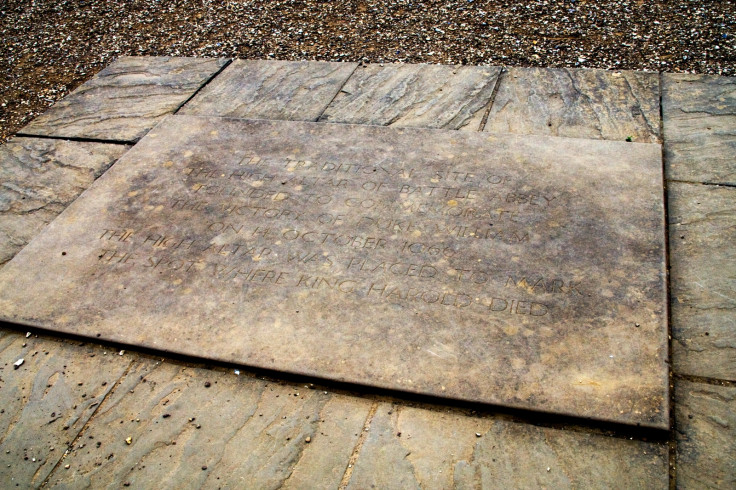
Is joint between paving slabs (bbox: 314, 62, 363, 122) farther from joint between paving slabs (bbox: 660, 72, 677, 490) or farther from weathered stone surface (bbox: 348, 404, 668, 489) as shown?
weathered stone surface (bbox: 348, 404, 668, 489)

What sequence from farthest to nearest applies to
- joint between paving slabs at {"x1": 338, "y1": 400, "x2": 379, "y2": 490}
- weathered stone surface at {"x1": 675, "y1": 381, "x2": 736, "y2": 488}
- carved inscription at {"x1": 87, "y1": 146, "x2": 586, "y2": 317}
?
carved inscription at {"x1": 87, "y1": 146, "x2": 586, "y2": 317}
joint between paving slabs at {"x1": 338, "y1": 400, "x2": 379, "y2": 490}
weathered stone surface at {"x1": 675, "y1": 381, "x2": 736, "y2": 488}

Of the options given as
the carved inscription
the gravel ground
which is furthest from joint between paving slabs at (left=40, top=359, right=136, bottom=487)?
the gravel ground

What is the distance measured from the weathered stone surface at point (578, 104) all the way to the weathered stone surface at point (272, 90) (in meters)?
1.19

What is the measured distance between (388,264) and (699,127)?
83.2 inches

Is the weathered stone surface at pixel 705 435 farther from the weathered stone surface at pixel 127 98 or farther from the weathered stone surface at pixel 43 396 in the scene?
the weathered stone surface at pixel 127 98

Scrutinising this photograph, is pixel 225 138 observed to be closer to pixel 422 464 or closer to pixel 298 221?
pixel 298 221

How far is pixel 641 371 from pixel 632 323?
23cm

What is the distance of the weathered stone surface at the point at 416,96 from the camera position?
3.79 metres

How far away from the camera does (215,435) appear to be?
2.21 meters

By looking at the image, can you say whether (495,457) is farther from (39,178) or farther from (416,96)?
(39,178)

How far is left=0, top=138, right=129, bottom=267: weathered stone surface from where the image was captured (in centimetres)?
330

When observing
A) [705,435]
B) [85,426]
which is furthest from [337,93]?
[705,435]

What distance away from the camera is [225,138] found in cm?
373

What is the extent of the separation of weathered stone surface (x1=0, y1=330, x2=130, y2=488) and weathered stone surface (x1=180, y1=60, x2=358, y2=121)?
199cm
